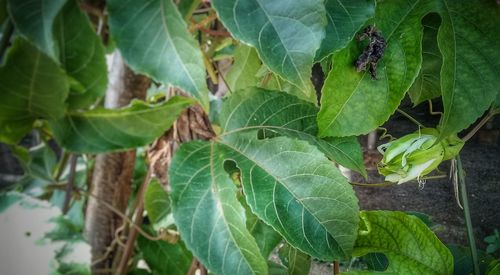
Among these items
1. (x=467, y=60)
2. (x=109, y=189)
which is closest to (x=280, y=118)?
(x=467, y=60)

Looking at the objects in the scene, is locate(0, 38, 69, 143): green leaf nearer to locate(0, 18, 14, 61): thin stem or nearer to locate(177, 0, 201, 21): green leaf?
locate(0, 18, 14, 61): thin stem

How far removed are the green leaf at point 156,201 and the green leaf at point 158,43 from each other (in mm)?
299

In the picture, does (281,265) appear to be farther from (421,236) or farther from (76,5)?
(76,5)

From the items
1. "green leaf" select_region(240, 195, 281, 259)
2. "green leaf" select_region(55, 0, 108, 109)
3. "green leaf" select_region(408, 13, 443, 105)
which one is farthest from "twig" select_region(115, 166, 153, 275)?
"green leaf" select_region(408, 13, 443, 105)

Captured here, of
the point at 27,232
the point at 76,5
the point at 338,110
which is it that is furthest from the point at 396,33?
the point at 27,232

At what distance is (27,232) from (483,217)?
0.53 meters

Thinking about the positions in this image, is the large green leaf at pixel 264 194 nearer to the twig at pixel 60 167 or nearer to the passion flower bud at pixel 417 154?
the passion flower bud at pixel 417 154

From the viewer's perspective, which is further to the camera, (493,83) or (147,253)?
(147,253)

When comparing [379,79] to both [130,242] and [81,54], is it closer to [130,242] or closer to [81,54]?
[81,54]

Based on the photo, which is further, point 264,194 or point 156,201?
point 156,201

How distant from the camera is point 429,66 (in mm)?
493

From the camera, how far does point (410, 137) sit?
457 millimetres

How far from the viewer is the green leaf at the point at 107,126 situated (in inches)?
15.6

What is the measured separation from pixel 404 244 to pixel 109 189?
439 millimetres
